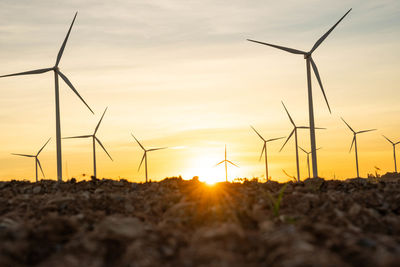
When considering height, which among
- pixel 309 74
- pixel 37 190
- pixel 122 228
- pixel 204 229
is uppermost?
pixel 309 74

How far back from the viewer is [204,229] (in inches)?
361

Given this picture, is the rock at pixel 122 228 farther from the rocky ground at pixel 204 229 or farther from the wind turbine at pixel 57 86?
the wind turbine at pixel 57 86

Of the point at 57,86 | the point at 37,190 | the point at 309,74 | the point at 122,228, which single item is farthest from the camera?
the point at 57,86

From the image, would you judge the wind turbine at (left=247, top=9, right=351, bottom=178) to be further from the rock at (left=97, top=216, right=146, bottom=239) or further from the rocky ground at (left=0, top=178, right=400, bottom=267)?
the rock at (left=97, top=216, right=146, bottom=239)

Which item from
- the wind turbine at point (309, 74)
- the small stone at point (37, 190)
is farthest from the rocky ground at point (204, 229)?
the wind turbine at point (309, 74)

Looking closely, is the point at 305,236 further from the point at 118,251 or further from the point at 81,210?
the point at 81,210

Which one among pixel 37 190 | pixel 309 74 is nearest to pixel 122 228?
pixel 37 190

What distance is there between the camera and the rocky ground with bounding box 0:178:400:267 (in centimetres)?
767

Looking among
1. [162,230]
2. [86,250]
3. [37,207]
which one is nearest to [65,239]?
[86,250]

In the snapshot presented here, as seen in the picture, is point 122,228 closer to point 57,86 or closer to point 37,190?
point 37,190

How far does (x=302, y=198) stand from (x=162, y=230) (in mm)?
4153

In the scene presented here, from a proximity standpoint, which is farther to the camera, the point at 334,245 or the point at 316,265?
the point at 334,245

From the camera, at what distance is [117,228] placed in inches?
356

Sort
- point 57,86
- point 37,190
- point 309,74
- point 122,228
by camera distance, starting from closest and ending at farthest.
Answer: point 122,228 → point 37,190 → point 309,74 → point 57,86
